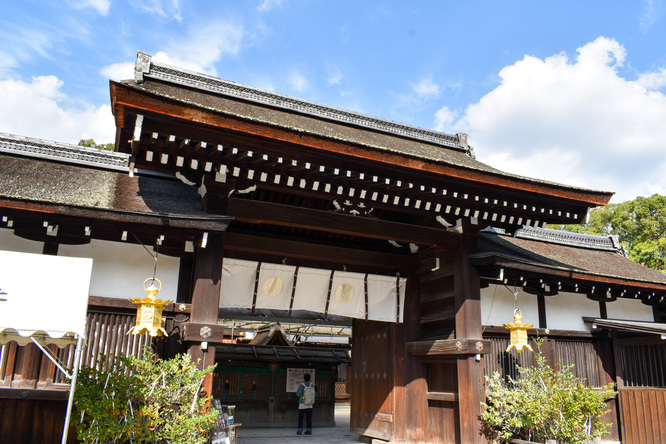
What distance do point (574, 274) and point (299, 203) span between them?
507 centimetres

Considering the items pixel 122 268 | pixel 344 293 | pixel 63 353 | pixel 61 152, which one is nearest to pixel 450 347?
pixel 344 293

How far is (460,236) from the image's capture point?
837cm

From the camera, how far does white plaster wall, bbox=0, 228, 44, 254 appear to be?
643cm

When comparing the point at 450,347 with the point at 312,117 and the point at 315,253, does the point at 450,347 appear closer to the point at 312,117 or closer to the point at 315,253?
the point at 315,253

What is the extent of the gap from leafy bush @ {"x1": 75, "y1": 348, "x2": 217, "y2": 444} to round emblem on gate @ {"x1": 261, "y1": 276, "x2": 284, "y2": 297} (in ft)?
8.65

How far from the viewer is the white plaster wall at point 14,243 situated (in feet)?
21.1

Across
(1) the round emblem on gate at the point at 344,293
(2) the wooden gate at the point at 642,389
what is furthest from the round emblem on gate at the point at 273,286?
(2) the wooden gate at the point at 642,389

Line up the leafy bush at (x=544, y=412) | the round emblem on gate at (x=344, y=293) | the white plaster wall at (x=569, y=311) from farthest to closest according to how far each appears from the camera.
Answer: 1. the white plaster wall at (x=569, y=311)
2. the round emblem on gate at (x=344, y=293)
3. the leafy bush at (x=544, y=412)

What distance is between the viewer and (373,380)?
9.65 m

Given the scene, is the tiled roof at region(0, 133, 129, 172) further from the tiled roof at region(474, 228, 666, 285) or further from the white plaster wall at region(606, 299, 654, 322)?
the white plaster wall at region(606, 299, 654, 322)

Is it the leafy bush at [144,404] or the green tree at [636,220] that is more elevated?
the green tree at [636,220]

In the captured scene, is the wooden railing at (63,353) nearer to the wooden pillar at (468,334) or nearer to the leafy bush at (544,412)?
the wooden pillar at (468,334)

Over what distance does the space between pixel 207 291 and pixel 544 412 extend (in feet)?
16.4

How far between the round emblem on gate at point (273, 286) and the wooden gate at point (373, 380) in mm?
2252
